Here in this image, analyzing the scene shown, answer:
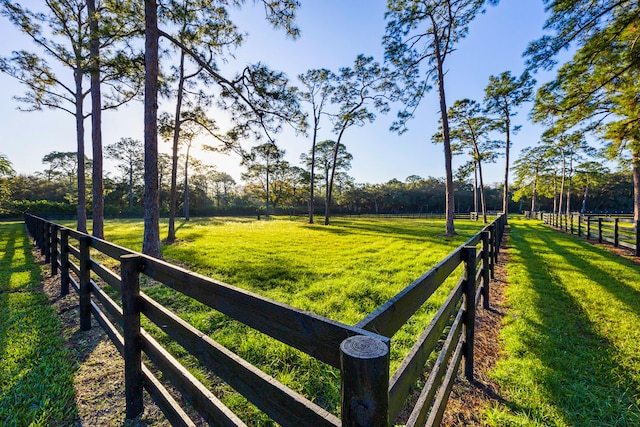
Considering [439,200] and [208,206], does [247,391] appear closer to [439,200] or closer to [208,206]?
[208,206]

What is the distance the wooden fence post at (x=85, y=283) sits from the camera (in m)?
3.24

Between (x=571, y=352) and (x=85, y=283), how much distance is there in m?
5.74

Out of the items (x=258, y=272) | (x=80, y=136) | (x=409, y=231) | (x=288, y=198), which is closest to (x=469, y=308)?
(x=258, y=272)

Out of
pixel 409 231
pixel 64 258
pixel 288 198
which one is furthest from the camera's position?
pixel 288 198

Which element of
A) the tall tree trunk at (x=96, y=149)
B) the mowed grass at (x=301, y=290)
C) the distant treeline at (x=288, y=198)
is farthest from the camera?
the distant treeline at (x=288, y=198)

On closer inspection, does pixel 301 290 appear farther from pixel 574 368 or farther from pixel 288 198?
pixel 288 198

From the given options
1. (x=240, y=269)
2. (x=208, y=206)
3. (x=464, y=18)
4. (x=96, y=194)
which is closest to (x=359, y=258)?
(x=240, y=269)

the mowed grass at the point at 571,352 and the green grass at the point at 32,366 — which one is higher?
the mowed grass at the point at 571,352

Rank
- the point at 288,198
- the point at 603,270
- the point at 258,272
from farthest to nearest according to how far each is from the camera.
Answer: the point at 288,198, the point at 258,272, the point at 603,270

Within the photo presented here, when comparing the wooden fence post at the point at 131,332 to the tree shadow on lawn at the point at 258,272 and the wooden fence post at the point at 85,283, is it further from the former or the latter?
the tree shadow on lawn at the point at 258,272

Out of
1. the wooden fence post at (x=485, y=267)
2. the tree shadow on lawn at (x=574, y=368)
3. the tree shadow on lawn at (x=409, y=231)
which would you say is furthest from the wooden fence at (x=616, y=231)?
the wooden fence post at (x=485, y=267)

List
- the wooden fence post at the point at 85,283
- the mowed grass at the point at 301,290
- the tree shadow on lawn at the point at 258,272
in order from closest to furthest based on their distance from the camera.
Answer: the mowed grass at the point at 301,290, the wooden fence post at the point at 85,283, the tree shadow on lawn at the point at 258,272

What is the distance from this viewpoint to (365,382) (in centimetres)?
65

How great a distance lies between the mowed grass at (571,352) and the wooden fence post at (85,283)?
447cm
